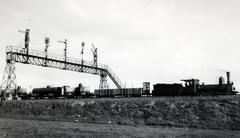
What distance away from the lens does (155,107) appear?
91.1 ft

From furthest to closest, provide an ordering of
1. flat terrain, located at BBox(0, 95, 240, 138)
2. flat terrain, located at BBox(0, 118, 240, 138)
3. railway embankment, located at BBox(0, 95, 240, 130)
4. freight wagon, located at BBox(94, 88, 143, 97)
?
freight wagon, located at BBox(94, 88, 143, 97) < railway embankment, located at BBox(0, 95, 240, 130) < flat terrain, located at BBox(0, 95, 240, 138) < flat terrain, located at BBox(0, 118, 240, 138)

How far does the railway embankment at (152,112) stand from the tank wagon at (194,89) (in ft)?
22.8

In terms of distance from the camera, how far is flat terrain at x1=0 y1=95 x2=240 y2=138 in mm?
21266

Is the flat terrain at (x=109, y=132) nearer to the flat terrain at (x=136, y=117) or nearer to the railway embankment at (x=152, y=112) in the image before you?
the flat terrain at (x=136, y=117)

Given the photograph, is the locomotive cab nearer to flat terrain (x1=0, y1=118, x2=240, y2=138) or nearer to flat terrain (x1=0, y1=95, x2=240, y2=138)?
flat terrain (x1=0, y1=95, x2=240, y2=138)

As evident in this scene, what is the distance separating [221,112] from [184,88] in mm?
13441

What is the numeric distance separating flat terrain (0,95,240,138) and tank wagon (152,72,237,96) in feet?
23.4

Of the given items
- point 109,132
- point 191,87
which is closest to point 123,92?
point 191,87

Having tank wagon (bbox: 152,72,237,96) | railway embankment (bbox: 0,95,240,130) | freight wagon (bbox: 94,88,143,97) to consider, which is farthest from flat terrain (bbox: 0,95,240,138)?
freight wagon (bbox: 94,88,143,97)

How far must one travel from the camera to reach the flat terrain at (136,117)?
21.3m

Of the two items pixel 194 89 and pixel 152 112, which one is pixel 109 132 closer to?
pixel 152 112

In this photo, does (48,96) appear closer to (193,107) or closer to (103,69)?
(103,69)

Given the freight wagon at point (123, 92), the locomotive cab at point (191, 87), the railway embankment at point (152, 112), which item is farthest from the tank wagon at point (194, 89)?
the railway embankment at point (152, 112)

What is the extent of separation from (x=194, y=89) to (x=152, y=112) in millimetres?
12325
